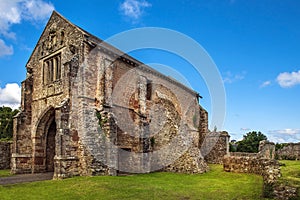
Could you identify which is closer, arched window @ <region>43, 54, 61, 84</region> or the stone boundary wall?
arched window @ <region>43, 54, 61, 84</region>

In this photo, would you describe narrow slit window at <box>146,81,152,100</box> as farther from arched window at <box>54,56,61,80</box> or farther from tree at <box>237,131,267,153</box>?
tree at <box>237,131,267,153</box>

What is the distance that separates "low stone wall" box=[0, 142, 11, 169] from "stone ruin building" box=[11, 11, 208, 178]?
3800 millimetres

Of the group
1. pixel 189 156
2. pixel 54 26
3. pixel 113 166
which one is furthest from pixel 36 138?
pixel 189 156

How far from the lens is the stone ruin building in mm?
16812

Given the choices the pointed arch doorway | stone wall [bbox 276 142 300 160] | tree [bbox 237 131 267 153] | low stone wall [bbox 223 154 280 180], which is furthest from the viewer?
tree [bbox 237 131 267 153]

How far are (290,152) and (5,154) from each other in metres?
27.9

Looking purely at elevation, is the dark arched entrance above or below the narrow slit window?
A: below

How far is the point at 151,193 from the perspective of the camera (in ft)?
36.8

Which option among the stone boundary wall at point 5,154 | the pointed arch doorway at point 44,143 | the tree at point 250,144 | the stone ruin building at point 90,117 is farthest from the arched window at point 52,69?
the tree at point 250,144

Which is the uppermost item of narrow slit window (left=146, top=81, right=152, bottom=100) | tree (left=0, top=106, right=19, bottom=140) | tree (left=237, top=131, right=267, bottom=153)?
narrow slit window (left=146, top=81, right=152, bottom=100)

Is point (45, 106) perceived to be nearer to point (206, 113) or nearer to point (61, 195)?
point (61, 195)

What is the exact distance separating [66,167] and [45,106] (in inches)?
237

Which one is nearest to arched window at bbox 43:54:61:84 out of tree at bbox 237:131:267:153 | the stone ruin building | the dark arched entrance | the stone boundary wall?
the stone ruin building

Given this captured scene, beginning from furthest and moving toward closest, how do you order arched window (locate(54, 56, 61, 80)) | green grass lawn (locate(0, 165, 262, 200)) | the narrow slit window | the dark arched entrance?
the narrow slit window
the dark arched entrance
arched window (locate(54, 56, 61, 80))
green grass lawn (locate(0, 165, 262, 200))
